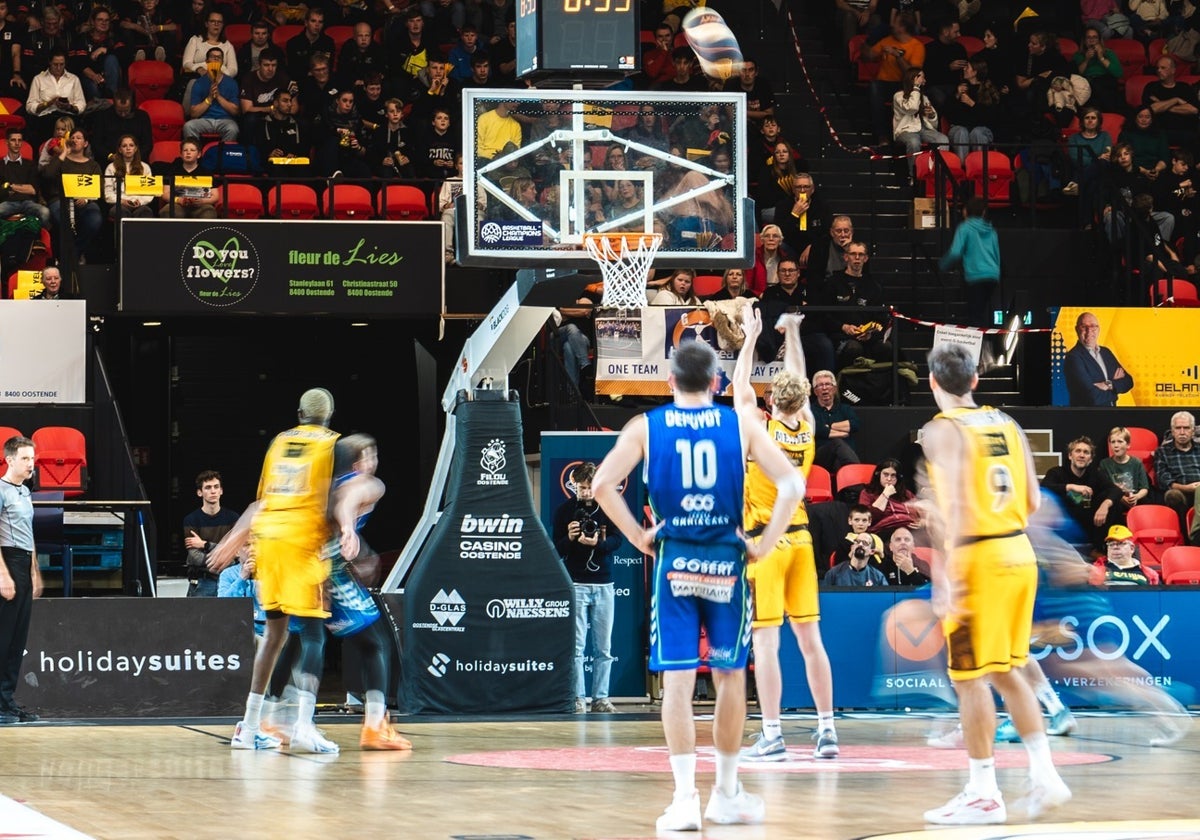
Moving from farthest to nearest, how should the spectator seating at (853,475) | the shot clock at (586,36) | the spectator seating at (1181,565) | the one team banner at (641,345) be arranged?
the one team banner at (641,345) → the spectator seating at (853,475) → the spectator seating at (1181,565) → the shot clock at (586,36)

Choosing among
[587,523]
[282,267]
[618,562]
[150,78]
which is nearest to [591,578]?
[587,523]

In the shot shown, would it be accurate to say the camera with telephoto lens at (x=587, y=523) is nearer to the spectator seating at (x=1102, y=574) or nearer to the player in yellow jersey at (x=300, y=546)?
the spectator seating at (x=1102, y=574)

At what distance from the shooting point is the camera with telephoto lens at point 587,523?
1622 centimetres

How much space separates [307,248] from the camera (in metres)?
20.5

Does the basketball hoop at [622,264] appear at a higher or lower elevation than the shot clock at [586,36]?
lower

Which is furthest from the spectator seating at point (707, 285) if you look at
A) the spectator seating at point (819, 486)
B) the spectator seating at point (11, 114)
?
the spectator seating at point (11, 114)

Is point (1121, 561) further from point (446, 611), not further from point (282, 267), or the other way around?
point (282, 267)

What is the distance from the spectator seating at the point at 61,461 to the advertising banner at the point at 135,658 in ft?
13.4

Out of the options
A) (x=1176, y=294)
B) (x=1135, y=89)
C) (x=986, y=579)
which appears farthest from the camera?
(x=1135, y=89)

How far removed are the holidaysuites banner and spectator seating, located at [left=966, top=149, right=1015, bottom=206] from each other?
715cm

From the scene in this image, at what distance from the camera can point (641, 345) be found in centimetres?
1947

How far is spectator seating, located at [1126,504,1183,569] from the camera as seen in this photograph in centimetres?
1830

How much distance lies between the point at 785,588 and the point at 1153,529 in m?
7.86

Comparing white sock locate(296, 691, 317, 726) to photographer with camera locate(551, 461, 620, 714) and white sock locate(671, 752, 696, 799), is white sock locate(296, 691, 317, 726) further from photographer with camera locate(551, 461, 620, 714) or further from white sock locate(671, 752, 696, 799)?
photographer with camera locate(551, 461, 620, 714)
